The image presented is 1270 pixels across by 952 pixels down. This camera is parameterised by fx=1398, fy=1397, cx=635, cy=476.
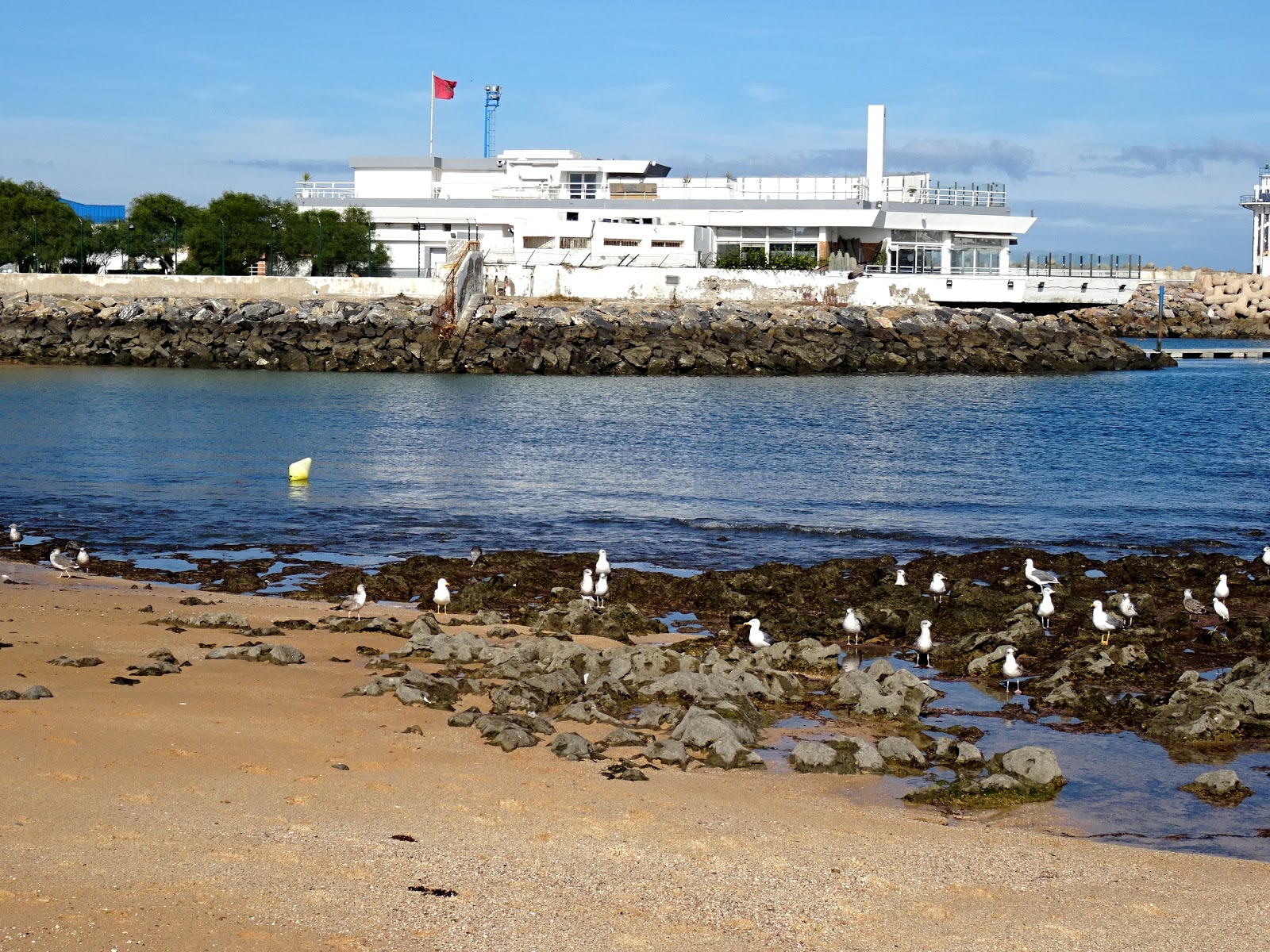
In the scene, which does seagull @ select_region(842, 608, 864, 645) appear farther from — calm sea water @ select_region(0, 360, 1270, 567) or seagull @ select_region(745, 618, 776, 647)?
calm sea water @ select_region(0, 360, 1270, 567)

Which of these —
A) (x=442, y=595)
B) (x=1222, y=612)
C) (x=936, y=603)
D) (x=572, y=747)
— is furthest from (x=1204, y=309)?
(x=572, y=747)

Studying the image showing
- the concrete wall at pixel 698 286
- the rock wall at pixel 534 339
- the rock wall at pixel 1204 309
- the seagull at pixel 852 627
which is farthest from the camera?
the rock wall at pixel 1204 309

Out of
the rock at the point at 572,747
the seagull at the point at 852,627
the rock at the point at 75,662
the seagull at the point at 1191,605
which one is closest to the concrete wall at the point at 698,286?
the seagull at the point at 1191,605

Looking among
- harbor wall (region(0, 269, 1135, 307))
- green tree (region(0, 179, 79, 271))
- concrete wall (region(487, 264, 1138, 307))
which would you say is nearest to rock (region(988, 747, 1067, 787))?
harbor wall (region(0, 269, 1135, 307))

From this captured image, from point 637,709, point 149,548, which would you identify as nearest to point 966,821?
point 637,709

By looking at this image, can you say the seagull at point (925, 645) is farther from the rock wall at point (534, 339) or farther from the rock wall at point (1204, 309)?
the rock wall at point (1204, 309)

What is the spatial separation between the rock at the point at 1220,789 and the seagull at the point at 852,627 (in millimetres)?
4755

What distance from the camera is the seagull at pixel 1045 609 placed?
1491 centimetres

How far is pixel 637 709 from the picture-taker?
37.6 ft

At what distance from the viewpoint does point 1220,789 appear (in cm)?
993

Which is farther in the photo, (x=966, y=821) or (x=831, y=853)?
(x=966, y=821)

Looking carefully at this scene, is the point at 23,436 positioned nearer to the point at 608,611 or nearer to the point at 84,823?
the point at 608,611

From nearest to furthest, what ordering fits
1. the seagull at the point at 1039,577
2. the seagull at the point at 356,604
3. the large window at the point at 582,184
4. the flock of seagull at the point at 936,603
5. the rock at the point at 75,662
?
the rock at the point at 75,662
the flock of seagull at the point at 936,603
the seagull at the point at 356,604
the seagull at the point at 1039,577
the large window at the point at 582,184

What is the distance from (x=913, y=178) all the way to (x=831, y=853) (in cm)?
7487
